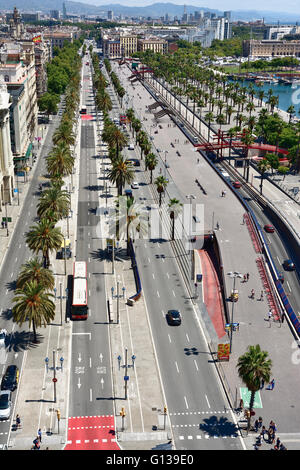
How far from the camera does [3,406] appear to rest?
2448 inches

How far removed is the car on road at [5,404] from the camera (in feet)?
203

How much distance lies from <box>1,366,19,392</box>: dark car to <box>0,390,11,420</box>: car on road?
92.5 inches

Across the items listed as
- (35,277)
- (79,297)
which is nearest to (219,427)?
(79,297)

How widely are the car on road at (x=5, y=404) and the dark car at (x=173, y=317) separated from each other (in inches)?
1035

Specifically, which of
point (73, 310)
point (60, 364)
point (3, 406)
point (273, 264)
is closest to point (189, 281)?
point (273, 264)

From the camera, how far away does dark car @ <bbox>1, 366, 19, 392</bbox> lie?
6619 cm

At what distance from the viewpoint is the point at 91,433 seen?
59.9 meters

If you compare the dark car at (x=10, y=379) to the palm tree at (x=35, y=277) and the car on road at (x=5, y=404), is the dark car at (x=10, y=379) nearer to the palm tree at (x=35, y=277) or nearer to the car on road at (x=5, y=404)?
the car on road at (x=5, y=404)

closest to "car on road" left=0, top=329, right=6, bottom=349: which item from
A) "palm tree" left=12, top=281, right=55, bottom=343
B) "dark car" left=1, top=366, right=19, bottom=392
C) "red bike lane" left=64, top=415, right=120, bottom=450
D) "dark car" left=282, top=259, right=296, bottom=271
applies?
"palm tree" left=12, top=281, right=55, bottom=343

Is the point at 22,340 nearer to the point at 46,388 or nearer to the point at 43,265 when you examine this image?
the point at 46,388

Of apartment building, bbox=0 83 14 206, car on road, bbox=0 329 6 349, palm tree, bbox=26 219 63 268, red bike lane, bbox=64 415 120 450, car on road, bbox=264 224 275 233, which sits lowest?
red bike lane, bbox=64 415 120 450

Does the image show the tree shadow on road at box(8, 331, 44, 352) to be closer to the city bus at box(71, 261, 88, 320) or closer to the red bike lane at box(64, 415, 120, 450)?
the city bus at box(71, 261, 88, 320)

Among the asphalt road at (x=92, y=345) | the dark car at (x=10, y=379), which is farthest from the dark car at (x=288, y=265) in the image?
the dark car at (x=10, y=379)

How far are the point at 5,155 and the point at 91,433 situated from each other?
257ft
